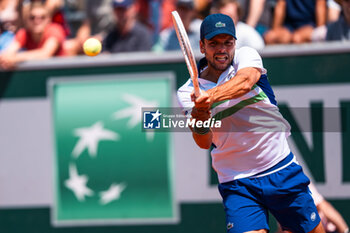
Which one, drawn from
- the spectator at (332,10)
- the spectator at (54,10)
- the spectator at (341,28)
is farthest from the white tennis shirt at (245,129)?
the spectator at (54,10)

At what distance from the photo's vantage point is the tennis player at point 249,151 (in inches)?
169

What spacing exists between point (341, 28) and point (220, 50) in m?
2.94

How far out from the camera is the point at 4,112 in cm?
703

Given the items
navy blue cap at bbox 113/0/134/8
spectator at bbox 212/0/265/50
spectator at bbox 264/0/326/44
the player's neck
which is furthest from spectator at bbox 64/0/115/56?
the player's neck

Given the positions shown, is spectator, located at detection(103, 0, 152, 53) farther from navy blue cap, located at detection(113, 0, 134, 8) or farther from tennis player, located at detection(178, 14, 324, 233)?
tennis player, located at detection(178, 14, 324, 233)

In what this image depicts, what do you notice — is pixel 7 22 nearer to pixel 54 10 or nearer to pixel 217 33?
pixel 54 10

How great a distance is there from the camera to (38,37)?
760 cm

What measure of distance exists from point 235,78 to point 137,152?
2933mm

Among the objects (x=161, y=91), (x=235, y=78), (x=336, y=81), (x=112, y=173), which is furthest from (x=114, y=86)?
(x=235, y=78)

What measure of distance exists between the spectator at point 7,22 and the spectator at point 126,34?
4.35ft

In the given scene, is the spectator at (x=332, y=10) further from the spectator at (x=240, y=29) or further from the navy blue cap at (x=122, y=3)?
the navy blue cap at (x=122, y=3)

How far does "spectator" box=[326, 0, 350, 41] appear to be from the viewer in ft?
21.8

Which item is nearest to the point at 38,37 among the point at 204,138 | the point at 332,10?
the point at 332,10

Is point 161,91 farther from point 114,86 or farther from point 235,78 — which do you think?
point 235,78
